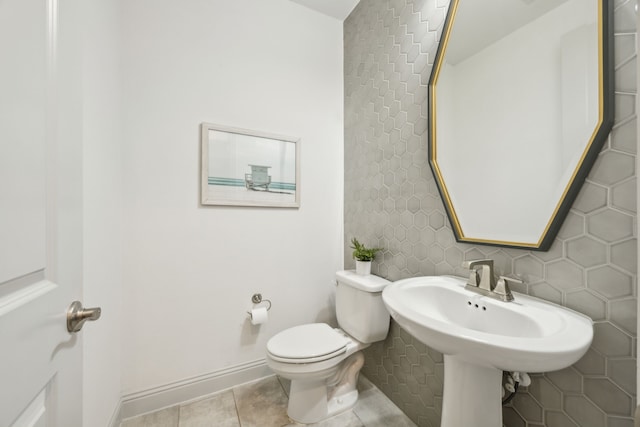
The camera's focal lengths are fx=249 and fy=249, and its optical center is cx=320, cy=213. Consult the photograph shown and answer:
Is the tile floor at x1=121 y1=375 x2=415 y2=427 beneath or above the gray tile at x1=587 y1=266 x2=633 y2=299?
beneath

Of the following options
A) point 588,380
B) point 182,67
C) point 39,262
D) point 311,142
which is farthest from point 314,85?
point 588,380

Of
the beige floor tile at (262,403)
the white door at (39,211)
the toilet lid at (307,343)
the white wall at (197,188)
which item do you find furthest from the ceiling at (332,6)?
the beige floor tile at (262,403)

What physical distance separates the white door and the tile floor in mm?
976

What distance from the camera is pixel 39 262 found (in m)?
0.46

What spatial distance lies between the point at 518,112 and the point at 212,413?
2.06m

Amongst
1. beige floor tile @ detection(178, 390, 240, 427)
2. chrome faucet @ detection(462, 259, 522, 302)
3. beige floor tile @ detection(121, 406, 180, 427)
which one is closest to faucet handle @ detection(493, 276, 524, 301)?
chrome faucet @ detection(462, 259, 522, 302)

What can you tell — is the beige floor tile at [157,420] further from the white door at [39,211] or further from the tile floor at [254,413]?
the white door at [39,211]

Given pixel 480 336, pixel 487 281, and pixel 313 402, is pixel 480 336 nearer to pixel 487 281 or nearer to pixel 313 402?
pixel 487 281

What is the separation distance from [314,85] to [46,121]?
167 cm

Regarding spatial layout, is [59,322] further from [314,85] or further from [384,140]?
[314,85]

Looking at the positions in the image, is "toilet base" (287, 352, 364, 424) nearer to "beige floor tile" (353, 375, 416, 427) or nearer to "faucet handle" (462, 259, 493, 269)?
"beige floor tile" (353, 375, 416, 427)

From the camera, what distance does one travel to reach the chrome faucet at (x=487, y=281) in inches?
34.9

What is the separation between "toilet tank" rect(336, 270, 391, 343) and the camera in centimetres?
139

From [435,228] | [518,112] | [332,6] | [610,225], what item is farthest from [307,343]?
[332,6]
